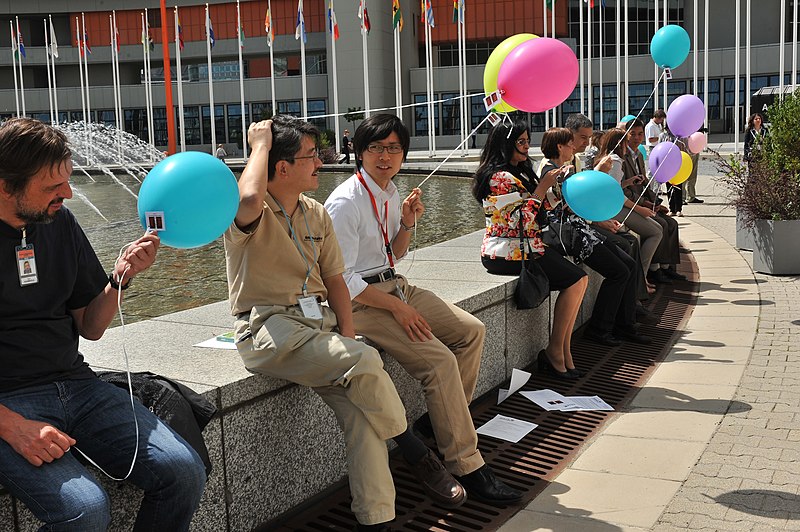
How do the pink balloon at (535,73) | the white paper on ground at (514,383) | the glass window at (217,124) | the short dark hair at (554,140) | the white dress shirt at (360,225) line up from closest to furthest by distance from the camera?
1. the white dress shirt at (360,225)
2. the pink balloon at (535,73)
3. the white paper on ground at (514,383)
4. the short dark hair at (554,140)
5. the glass window at (217,124)

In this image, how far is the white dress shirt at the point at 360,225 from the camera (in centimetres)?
464

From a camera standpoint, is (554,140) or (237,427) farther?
(554,140)

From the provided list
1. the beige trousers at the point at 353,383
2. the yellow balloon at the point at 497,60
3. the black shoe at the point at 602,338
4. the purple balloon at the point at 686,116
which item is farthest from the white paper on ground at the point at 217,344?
the purple balloon at the point at 686,116

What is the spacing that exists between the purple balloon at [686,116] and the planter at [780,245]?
134cm

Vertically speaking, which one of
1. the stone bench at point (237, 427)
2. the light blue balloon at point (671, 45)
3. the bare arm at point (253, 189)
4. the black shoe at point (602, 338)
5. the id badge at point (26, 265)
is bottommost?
the black shoe at point (602, 338)

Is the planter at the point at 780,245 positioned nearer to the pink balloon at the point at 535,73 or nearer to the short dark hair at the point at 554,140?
the short dark hair at the point at 554,140

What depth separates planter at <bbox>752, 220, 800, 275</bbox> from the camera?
9906 millimetres

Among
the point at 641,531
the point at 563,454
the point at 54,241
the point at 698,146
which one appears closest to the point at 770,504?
the point at 641,531

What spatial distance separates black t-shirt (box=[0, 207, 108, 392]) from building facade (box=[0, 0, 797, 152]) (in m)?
49.9

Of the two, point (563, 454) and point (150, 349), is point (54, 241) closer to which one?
point (150, 349)

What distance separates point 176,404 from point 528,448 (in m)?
2.46

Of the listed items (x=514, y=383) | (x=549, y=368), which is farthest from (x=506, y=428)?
(x=549, y=368)

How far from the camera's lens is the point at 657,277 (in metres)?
9.89

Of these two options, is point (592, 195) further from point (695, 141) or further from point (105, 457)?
point (695, 141)
